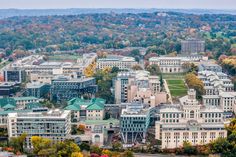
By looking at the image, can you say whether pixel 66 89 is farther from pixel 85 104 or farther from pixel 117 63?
pixel 117 63

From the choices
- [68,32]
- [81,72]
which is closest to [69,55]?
[81,72]

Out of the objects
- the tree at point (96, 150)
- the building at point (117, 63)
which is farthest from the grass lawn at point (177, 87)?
the tree at point (96, 150)

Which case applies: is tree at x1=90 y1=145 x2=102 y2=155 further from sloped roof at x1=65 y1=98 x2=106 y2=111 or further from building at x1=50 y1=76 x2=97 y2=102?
building at x1=50 y1=76 x2=97 y2=102

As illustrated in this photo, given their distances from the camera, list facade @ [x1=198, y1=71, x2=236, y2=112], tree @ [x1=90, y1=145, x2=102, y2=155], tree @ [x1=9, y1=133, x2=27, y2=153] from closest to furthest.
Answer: tree @ [x1=90, y1=145, x2=102, y2=155], tree @ [x1=9, y1=133, x2=27, y2=153], facade @ [x1=198, y1=71, x2=236, y2=112]

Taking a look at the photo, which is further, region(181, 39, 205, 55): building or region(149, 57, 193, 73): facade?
region(181, 39, 205, 55): building

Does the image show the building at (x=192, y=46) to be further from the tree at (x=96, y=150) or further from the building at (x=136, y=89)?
the tree at (x=96, y=150)

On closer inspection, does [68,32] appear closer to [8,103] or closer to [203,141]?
[8,103]

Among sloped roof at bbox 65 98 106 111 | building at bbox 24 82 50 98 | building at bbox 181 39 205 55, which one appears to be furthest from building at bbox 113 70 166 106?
building at bbox 181 39 205 55

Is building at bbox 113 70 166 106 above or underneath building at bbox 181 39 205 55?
underneath
